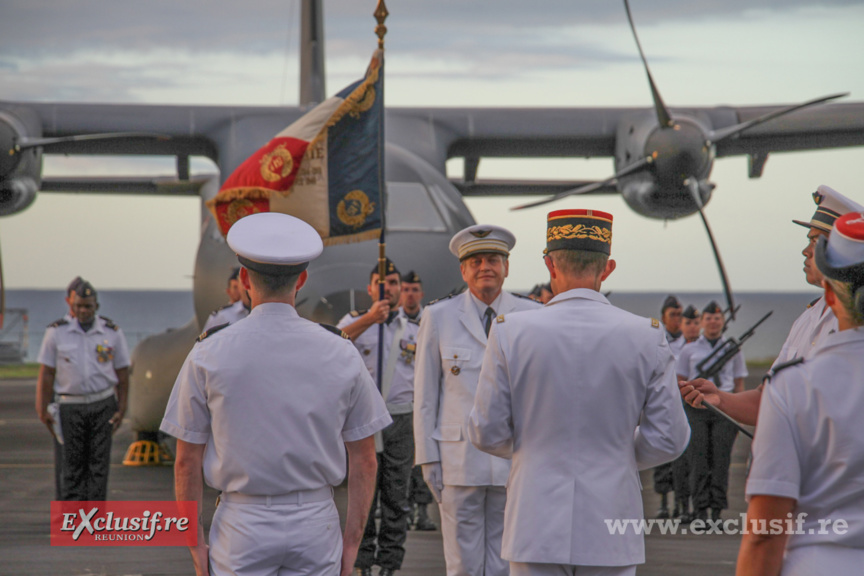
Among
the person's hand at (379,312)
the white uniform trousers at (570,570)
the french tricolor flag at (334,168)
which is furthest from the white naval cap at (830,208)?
the french tricolor flag at (334,168)

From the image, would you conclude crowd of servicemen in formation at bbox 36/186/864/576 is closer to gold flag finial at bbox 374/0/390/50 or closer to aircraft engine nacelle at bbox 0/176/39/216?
gold flag finial at bbox 374/0/390/50

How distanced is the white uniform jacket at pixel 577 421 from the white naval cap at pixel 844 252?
815 millimetres

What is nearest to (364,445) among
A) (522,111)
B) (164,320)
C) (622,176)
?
(622,176)

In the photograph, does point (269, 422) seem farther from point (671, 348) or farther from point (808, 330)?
point (671, 348)

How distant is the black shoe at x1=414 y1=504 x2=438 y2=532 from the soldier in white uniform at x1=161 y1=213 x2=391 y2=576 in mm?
4582

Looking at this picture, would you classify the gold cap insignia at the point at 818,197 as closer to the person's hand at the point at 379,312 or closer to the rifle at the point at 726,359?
the rifle at the point at 726,359

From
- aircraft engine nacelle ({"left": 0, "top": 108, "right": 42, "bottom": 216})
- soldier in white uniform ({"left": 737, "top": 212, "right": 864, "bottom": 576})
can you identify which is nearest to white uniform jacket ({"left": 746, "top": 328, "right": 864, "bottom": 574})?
soldier in white uniform ({"left": 737, "top": 212, "right": 864, "bottom": 576})

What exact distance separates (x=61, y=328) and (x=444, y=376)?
3.92m

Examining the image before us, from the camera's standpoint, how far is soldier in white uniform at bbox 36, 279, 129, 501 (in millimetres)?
6980

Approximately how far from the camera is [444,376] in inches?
173

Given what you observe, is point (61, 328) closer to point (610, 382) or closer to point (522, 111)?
point (610, 382)

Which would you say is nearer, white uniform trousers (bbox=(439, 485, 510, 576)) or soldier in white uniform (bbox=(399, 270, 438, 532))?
white uniform trousers (bbox=(439, 485, 510, 576))

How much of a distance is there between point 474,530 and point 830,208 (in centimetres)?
199

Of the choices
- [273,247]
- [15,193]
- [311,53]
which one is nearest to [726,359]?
[273,247]
